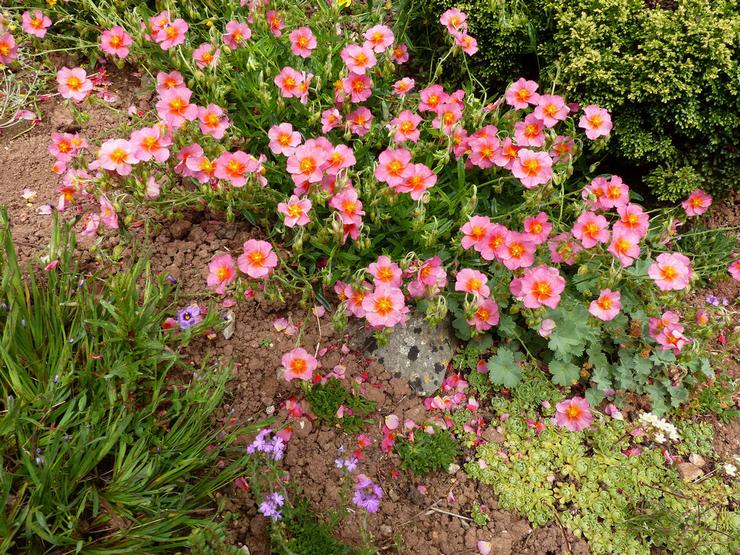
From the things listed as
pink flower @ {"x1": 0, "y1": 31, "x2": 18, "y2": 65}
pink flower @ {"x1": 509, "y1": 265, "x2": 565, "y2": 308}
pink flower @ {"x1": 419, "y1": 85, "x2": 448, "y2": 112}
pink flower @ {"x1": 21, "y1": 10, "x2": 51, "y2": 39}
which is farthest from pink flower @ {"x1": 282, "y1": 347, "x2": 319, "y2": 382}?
pink flower @ {"x1": 21, "y1": 10, "x2": 51, "y2": 39}

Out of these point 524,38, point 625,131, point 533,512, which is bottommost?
point 533,512

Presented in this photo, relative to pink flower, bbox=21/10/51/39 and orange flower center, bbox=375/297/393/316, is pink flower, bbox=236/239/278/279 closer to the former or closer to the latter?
orange flower center, bbox=375/297/393/316

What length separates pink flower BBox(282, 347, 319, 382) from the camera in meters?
2.39

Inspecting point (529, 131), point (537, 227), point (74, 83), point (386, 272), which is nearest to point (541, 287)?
point (537, 227)

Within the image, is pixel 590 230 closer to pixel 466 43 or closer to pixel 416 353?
pixel 416 353

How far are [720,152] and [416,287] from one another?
166cm

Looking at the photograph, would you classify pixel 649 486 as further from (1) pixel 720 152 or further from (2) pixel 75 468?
(2) pixel 75 468

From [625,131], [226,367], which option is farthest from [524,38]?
[226,367]

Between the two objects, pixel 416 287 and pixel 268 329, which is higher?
pixel 416 287

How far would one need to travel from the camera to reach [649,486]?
2.48 metres

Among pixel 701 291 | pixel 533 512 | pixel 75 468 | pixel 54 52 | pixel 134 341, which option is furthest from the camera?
pixel 54 52

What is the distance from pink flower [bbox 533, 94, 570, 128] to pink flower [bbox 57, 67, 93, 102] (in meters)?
2.27

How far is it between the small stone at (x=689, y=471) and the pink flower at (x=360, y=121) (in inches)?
82.2

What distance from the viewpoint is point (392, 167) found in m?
2.55
